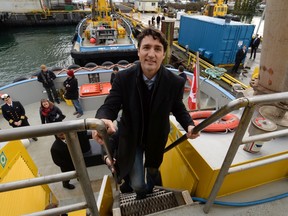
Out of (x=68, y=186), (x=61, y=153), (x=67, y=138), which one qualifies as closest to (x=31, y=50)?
(x=68, y=186)

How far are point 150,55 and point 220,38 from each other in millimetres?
12138

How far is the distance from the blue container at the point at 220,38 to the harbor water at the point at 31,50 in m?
13.3

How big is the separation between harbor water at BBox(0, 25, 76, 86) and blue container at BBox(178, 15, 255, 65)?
1332 cm

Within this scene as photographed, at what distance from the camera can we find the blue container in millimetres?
11973

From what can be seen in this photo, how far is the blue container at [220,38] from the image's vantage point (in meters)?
12.0

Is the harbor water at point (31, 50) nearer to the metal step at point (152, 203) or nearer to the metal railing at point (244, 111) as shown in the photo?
the metal step at point (152, 203)

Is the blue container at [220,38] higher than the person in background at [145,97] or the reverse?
the reverse

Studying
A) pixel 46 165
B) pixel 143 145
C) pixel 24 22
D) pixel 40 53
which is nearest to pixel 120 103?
pixel 143 145

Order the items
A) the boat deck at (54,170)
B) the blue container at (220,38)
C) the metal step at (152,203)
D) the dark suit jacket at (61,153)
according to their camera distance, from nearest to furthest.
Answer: the metal step at (152,203), the dark suit jacket at (61,153), the boat deck at (54,170), the blue container at (220,38)

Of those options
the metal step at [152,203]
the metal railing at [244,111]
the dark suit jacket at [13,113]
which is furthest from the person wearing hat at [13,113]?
the metal railing at [244,111]

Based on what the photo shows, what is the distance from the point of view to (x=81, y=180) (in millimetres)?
1158

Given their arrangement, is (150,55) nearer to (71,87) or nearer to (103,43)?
(71,87)

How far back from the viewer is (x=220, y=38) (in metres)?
12.1

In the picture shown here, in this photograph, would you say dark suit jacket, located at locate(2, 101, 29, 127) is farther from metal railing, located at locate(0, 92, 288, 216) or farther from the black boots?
metal railing, located at locate(0, 92, 288, 216)
